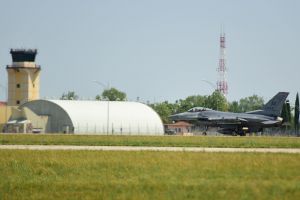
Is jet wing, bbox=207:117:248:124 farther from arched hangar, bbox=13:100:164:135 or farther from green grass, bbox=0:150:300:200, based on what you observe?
green grass, bbox=0:150:300:200

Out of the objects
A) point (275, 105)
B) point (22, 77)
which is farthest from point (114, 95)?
point (275, 105)

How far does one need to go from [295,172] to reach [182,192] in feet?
24.8

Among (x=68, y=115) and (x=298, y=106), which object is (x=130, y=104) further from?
(x=298, y=106)

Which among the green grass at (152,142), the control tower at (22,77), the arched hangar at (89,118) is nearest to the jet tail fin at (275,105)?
the arched hangar at (89,118)

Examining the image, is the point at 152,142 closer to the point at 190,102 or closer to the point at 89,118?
the point at 89,118

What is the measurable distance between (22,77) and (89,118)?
31.3 metres

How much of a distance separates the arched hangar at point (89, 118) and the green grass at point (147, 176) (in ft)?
223

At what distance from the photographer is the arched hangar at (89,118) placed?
4102 inches

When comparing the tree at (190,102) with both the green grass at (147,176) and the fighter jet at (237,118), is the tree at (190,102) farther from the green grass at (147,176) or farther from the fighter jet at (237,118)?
the green grass at (147,176)

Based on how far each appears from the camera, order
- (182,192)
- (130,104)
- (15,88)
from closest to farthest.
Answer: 1. (182,192)
2. (130,104)
3. (15,88)

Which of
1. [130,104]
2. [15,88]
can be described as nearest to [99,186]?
[130,104]

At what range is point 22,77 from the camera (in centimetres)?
13262

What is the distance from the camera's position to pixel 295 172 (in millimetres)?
28391

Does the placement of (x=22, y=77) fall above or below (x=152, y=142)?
above
